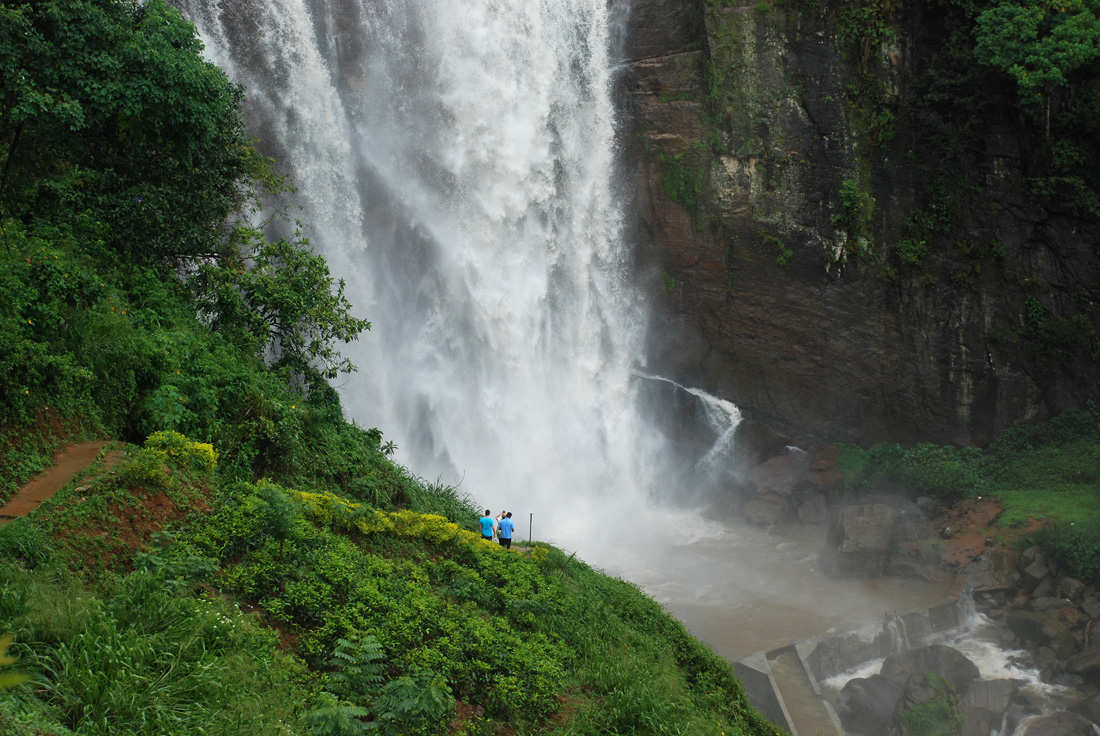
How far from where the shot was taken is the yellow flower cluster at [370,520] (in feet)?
25.2

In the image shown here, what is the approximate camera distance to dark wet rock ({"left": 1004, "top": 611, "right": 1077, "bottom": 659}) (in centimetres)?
1441

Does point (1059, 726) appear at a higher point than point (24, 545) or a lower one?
lower

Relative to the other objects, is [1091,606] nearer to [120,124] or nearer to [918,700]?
[918,700]

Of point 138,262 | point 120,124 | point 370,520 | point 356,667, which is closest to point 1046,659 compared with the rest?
point 370,520

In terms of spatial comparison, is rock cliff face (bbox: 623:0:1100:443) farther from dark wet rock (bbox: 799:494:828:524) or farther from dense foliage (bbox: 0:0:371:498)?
dense foliage (bbox: 0:0:371:498)

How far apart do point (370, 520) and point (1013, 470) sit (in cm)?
1849

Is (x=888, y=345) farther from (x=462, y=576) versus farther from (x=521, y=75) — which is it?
(x=462, y=576)

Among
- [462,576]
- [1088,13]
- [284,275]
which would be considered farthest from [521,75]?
[462,576]

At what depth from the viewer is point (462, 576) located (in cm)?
809

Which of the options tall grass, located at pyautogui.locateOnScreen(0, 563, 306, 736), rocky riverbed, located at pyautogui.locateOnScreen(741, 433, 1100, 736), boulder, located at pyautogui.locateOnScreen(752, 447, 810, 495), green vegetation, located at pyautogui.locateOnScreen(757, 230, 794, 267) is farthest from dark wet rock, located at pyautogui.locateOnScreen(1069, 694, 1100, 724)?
tall grass, located at pyautogui.locateOnScreen(0, 563, 306, 736)

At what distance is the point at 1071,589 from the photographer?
15.4 meters

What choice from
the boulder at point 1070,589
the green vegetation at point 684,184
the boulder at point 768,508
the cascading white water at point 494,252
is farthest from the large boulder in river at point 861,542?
the green vegetation at point 684,184

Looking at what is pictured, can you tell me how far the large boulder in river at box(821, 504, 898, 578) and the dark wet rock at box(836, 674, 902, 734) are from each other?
430 centimetres

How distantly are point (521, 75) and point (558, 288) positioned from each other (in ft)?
19.8
